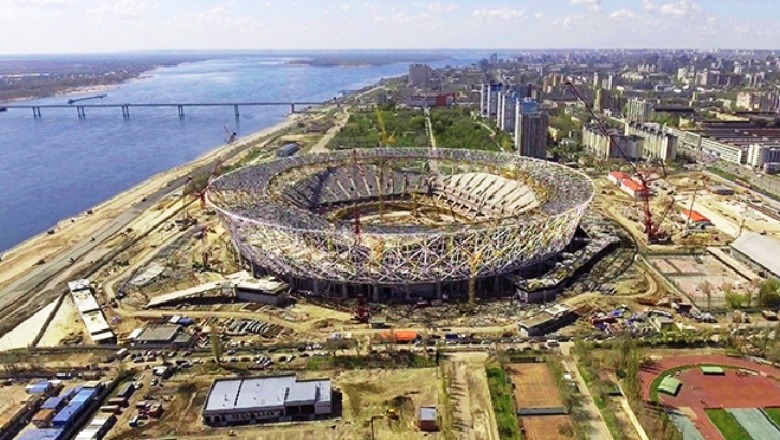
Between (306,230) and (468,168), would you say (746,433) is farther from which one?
(468,168)

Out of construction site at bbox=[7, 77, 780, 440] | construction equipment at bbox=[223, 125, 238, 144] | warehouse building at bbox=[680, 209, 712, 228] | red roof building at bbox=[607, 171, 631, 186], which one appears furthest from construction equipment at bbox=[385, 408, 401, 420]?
construction equipment at bbox=[223, 125, 238, 144]

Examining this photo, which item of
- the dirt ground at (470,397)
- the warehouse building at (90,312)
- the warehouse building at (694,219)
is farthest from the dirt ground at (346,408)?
the warehouse building at (694,219)

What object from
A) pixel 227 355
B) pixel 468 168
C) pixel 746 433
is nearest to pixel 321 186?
pixel 468 168

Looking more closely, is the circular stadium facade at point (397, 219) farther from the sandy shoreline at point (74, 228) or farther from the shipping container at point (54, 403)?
the sandy shoreline at point (74, 228)

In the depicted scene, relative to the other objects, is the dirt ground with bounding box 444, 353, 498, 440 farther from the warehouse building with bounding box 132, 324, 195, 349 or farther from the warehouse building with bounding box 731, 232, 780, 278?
the warehouse building with bounding box 731, 232, 780, 278

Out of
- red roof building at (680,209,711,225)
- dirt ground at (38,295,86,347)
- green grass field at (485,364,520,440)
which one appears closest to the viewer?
green grass field at (485,364,520,440)

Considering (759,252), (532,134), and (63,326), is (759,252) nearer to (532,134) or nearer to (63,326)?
(532,134)
